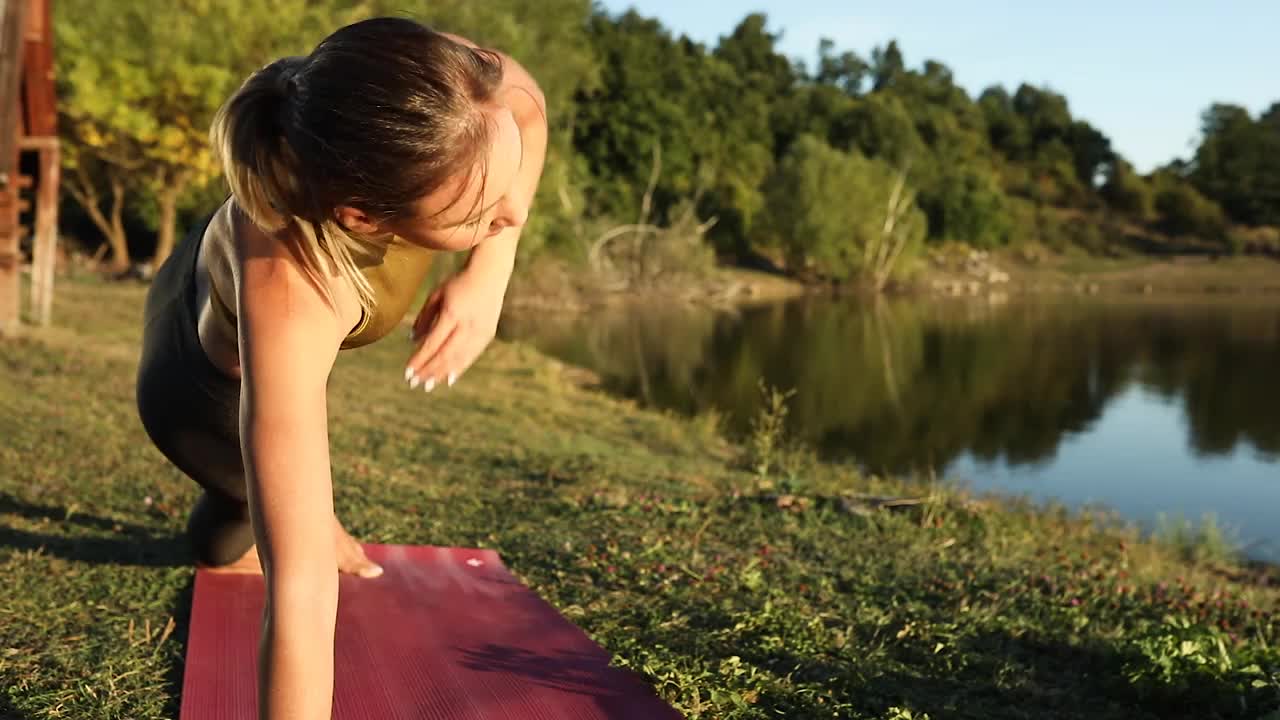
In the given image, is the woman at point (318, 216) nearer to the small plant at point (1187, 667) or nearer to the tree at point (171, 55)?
the small plant at point (1187, 667)

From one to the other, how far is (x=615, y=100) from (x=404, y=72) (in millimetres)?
A: 43220

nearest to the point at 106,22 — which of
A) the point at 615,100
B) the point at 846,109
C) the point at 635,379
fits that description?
the point at 635,379

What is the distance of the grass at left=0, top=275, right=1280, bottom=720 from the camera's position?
9.11 feet

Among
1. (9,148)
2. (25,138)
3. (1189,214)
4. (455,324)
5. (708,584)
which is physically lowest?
(708,584)

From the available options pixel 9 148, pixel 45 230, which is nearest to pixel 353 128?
pixel 9 148

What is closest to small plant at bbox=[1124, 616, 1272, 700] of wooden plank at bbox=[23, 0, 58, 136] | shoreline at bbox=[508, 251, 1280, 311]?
wooden plank at bbox=[23, 0, 58, 136]

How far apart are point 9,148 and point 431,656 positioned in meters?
8.90

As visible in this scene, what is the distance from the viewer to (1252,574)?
688cm

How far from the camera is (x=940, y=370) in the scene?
1944 centimetres

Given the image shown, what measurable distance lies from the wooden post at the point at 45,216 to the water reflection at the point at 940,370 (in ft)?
24.5

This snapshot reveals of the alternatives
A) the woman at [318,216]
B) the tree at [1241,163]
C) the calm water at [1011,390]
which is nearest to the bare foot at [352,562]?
the woman at [318,216]

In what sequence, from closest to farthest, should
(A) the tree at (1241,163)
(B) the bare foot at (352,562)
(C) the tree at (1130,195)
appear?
(B) the bare foot at (352,562) < (A) the tree at (1241,163) < (C) the tree at (1130,195)

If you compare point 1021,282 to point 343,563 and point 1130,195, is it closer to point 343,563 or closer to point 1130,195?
point 1130,195

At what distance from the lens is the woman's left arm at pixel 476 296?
243 cm
